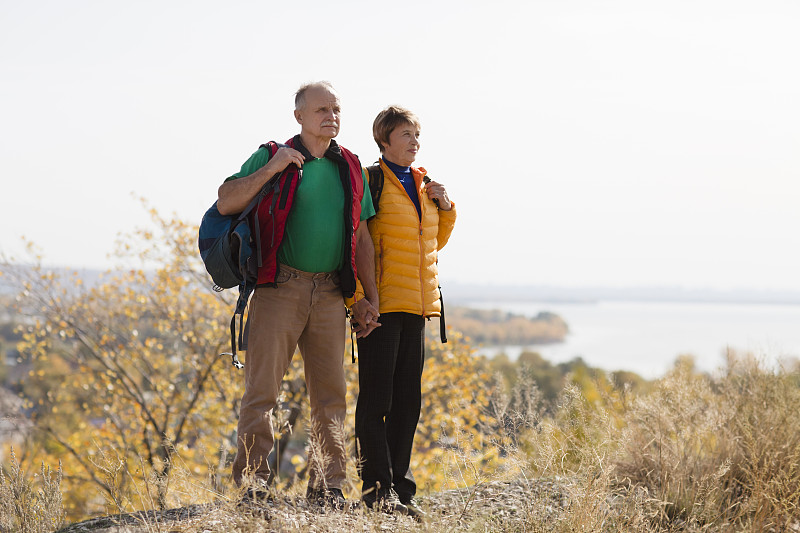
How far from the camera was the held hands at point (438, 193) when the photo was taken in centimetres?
387

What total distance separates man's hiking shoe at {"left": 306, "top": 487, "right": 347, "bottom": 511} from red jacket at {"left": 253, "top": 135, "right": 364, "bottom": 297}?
1.01 metres

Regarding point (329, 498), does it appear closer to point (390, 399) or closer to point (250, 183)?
point (390, 399)

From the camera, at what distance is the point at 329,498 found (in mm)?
3557

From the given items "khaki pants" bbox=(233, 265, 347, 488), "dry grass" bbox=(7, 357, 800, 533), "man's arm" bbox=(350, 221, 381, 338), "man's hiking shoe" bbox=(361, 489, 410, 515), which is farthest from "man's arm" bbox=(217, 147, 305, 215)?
"man's hiking shoe" bbox=(361, 489, 410, 515)

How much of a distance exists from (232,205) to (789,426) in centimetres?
398

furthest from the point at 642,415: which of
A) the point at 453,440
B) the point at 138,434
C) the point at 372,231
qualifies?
the point at 138,434

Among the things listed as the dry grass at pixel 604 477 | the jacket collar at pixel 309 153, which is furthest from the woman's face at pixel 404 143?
the dry grass at pixel 604 477

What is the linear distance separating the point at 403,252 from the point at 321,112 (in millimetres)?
835

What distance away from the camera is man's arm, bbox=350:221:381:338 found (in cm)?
365

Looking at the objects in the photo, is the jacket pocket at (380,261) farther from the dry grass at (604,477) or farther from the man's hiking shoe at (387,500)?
the man's hiking shoe at (387,500)

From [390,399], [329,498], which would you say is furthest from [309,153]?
[329,498]

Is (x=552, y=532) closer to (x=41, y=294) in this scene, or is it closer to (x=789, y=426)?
(x=789, y=426)

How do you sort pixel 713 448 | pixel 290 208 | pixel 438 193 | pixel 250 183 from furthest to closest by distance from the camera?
1. pixel 713 448
2. pixel 438 193
3. pixel 290 208
4. pixel 250 183

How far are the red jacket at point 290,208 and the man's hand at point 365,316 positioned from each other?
80 millimetres
